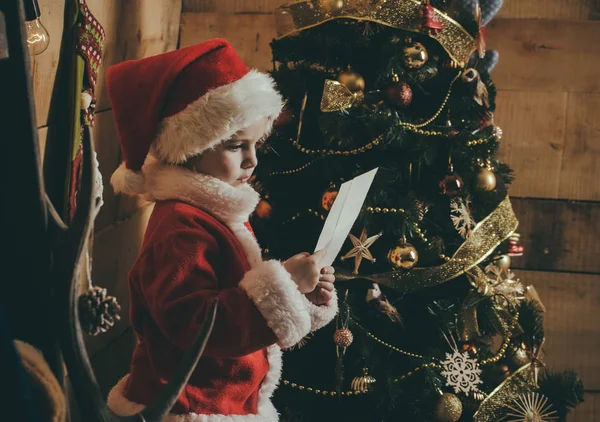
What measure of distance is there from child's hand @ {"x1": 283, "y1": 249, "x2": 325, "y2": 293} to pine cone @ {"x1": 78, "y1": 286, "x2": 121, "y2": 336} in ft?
1.55

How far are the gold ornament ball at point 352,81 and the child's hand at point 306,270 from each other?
68 centimetres

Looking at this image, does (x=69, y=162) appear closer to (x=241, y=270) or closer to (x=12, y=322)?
(x=241, y=270)

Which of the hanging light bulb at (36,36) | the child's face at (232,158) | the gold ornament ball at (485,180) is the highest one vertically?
the hanging light bulb at (36,36)

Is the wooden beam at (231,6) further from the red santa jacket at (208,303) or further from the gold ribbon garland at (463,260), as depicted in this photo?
the red santa jacket at (208,303)

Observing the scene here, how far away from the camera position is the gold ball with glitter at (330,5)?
1.69 m

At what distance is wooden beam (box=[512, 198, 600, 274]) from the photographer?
2.39m

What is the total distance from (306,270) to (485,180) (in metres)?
0.83

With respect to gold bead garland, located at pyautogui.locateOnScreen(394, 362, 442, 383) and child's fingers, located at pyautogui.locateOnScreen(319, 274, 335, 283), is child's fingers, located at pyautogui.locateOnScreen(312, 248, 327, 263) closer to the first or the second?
child's fingers, located at pyautogui.locateOnScreen(319, 274, 335, 283)

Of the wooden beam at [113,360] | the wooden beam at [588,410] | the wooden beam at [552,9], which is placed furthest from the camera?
the wooden beam at [588,410]

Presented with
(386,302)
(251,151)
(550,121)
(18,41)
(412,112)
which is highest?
(18,41)

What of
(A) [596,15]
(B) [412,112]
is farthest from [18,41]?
(A) [596,15]

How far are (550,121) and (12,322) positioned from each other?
2.12 meters

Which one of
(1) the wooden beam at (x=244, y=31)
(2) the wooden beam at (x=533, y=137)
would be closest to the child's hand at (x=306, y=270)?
(1) the wooden beam at (x=244, y=31)

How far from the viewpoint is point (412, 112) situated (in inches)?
71.3
